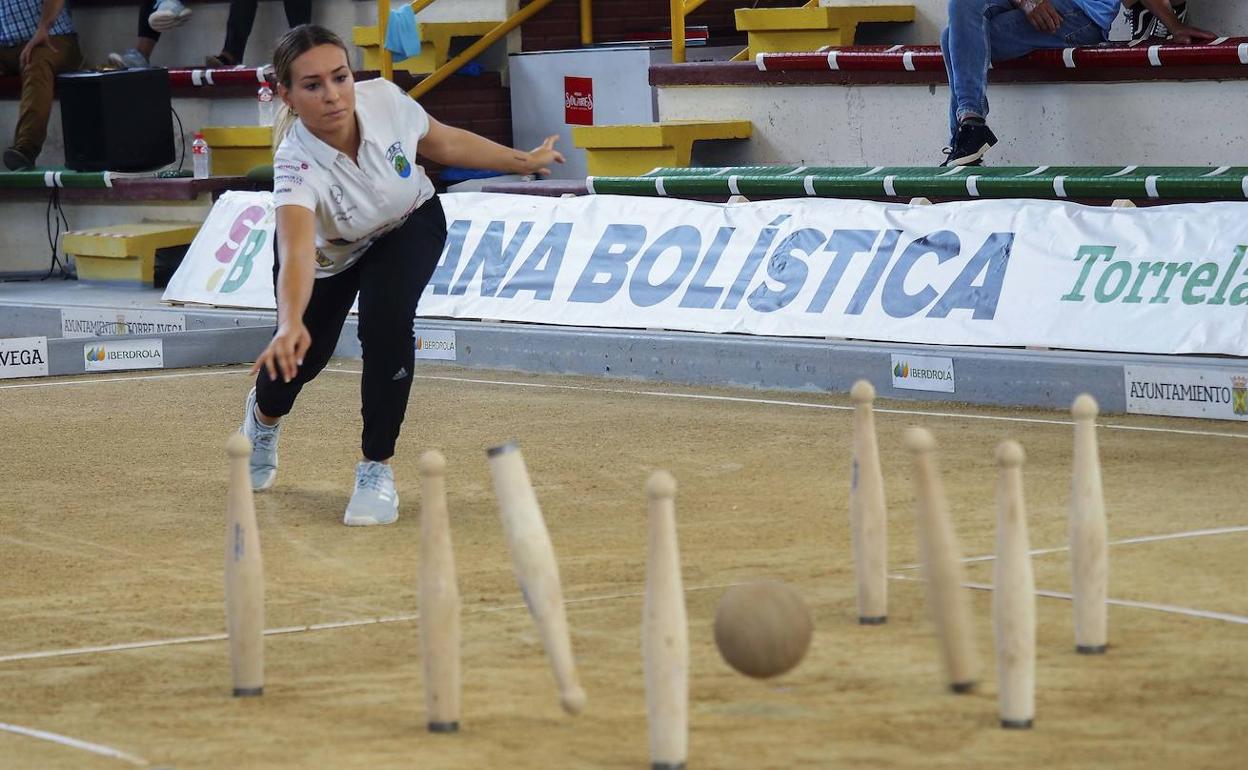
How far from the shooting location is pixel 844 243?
32.9 ft

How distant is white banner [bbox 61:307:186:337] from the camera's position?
1250 cm

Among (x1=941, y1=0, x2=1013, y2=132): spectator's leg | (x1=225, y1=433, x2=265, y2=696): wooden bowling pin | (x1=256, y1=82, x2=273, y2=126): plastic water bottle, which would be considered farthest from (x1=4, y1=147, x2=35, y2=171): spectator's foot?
(x1=225, y1=433, x2=265, y2=696): wooden bowling pin

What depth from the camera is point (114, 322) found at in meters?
12.7

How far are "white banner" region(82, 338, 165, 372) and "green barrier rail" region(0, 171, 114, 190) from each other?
3826 millimetres

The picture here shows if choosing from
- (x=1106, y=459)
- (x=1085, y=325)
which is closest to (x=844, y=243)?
(x=1085, y=325)

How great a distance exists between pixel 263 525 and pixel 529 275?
174 inches

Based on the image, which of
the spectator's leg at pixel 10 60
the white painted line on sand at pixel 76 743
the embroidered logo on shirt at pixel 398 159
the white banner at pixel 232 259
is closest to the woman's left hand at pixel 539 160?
the embroidered logo on shirt at pixel 398 159

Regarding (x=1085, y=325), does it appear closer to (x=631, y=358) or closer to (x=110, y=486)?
(x=631, y=358)

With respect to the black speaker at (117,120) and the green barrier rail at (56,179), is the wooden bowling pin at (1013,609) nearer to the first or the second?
the black speaker at (117,120)

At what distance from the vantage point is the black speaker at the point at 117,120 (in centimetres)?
1485

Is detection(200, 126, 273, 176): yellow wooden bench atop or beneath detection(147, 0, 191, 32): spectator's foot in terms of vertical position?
beneath

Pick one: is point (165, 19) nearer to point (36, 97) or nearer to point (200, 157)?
point (36, 97)

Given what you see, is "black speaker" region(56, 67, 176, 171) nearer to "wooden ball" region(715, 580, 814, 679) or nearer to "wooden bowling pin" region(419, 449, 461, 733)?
"wooden bowling pin" region(419, 449, 461, 733)

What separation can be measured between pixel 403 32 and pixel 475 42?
122 centimetres
